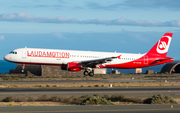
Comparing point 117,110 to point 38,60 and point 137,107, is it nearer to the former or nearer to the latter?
point 137,107

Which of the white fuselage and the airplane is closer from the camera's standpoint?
the white fuselage

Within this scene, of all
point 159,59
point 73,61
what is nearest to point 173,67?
point 159,59

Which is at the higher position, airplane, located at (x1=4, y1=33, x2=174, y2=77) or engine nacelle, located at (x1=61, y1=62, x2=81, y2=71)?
airplane, located at (x1=4, y1=33, x2=174, y2=77)

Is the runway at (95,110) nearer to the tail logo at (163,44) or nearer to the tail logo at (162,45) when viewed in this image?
the tail logo at (163,44)

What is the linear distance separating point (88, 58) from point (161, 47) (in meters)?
15.1

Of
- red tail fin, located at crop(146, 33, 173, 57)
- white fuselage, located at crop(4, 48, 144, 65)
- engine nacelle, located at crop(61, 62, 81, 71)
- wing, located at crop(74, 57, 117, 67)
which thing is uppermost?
red tail fin, located at crop(146, 33, 173, 57)

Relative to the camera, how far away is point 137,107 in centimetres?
1702

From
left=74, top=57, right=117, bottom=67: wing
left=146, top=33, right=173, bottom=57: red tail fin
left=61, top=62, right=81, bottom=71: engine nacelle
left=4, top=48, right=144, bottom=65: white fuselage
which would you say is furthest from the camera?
left=146, top=33, right=173, bottom=57: red tail fin

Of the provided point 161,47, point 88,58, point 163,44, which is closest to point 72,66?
point 88,58

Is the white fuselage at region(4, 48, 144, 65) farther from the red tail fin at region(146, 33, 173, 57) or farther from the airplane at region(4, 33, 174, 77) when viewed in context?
the red tail fin at region(146, 33, 173, 57)

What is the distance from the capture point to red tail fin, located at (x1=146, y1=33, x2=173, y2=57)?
53.0 meters

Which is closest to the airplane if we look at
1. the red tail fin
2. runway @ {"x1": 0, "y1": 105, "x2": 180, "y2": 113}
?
the red tail fin

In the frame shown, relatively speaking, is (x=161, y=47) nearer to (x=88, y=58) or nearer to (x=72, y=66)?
(x=88, y=58)

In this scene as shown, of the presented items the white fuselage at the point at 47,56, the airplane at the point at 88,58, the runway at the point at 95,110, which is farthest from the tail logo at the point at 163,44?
the runway at the point at 95,110
